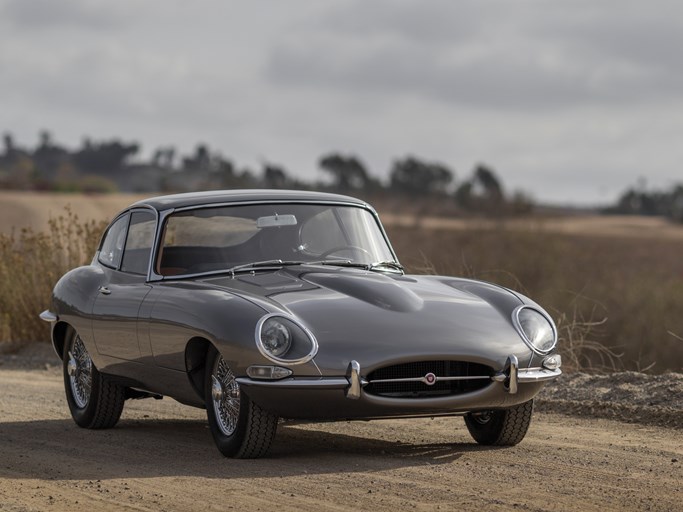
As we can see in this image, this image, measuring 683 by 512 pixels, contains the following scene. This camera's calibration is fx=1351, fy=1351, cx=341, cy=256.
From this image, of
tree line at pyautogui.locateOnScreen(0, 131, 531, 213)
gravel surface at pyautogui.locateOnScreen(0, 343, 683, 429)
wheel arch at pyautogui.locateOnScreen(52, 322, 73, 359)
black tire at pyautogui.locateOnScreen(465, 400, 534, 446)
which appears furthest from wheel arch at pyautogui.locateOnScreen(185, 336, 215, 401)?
tree line at pyautogui.locateOnScreen(0, 131, 531, 213)

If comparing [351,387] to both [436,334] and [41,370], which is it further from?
[41,370]

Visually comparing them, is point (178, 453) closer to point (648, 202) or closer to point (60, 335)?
point (60, 335)

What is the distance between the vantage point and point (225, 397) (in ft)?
26.7

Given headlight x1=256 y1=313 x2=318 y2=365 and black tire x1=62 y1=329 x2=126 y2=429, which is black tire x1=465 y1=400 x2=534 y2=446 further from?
black tire x1=62 y1=329 x2=126 y2=429

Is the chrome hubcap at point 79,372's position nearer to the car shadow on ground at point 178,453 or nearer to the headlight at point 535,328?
the car shadow on ground at point 178,453

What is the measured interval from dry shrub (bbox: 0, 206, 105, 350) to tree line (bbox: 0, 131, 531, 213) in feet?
140

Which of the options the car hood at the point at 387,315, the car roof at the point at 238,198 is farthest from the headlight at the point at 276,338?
the car roof at the point at 238,198

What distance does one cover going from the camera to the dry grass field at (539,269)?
A: 17000 mm

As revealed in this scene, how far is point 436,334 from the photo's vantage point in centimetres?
786

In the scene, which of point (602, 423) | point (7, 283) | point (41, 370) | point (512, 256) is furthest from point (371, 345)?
point (512, 256)

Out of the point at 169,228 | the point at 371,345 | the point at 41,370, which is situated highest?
the point at 169,228

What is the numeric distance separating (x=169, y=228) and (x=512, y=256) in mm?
25614

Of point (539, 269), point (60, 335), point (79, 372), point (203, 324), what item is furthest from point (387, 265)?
point (539, 269)

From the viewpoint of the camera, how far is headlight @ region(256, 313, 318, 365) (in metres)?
7.66
